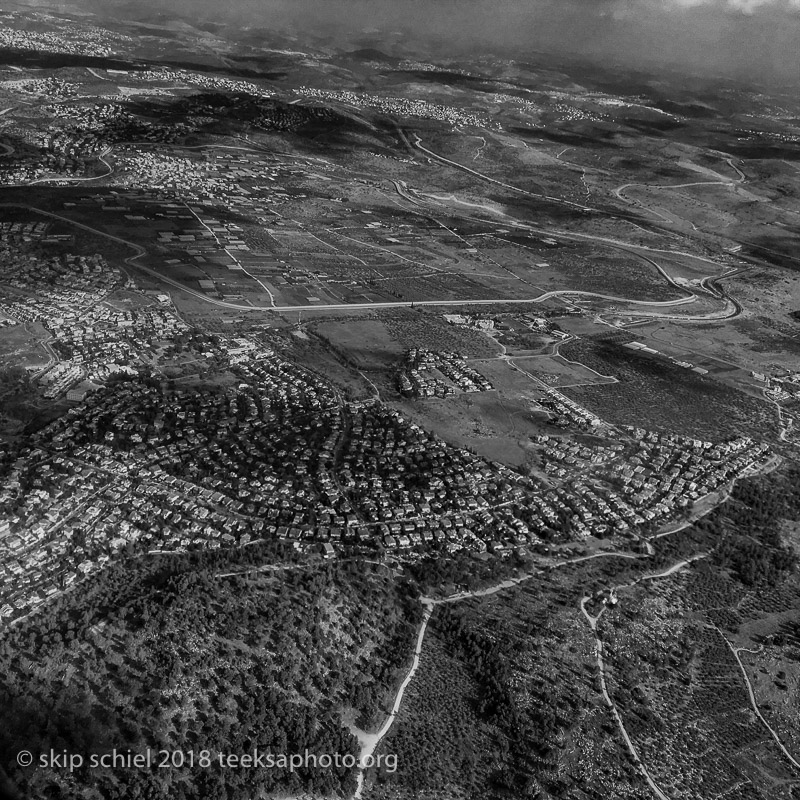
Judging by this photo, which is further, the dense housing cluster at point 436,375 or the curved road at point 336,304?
the curved road at point 336,304

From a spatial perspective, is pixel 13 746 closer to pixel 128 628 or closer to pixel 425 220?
pixel 128 628

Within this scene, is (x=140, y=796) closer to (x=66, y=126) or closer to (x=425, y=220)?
(x=425, y=220)

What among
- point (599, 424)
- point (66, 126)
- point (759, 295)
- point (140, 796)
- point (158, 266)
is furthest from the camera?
point (66, 126)

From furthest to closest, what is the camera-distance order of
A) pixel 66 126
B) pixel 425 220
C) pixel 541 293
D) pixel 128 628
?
pixel 66 126 → pixel 425 220 → pixel 541 293 → pixel 128 628

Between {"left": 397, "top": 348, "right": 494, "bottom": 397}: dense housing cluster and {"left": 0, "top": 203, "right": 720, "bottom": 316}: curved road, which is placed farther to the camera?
{"left": 0, "top": 203, "right": 720, "bottom": 316}: curved road

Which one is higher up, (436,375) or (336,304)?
(436,375)

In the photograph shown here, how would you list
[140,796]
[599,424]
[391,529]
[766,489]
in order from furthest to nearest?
[599,424]
[766,489]
[391,529]
[140,796]

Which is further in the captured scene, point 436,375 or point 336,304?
point 336,304

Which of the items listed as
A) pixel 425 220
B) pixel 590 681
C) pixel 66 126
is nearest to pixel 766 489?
pixel 590 681

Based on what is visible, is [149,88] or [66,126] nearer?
[66,126]

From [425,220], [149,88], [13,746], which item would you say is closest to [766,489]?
[13,746]
